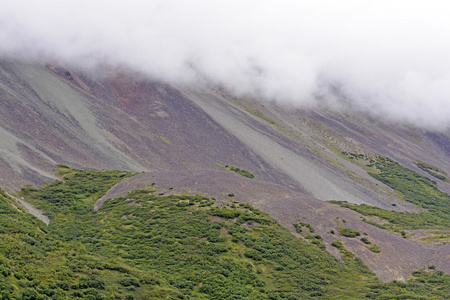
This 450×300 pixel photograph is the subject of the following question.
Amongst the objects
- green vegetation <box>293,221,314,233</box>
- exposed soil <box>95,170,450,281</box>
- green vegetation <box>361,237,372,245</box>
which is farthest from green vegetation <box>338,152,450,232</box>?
green vegetation <box>293,221,314,233</box>

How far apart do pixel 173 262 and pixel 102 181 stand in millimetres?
28480

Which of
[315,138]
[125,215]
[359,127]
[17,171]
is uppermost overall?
[359,127]

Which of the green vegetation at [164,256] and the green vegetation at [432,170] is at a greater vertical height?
the green vegetation at [432,170]

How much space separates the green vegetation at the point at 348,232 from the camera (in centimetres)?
4231

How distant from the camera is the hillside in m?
41.6

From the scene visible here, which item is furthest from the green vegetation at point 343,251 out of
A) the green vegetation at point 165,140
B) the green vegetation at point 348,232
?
the green vegetation at point 165,140

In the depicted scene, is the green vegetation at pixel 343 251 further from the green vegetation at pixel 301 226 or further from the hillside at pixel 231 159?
the green vegetation at pixel 301 226

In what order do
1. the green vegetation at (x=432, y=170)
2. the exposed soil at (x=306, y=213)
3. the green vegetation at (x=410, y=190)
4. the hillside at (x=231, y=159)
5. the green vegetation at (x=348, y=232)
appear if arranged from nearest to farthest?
1. the exposed soil at (x=306, y=213)
2. the hillside at (x=231, y=159)
3. the green vegetation at (x=348, y=232)
4. the green vegetation at (x=410, y=190)
5. the green vegetation at (x=432, y=170)

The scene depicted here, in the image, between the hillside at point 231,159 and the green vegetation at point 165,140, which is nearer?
the hillside at point 231,159

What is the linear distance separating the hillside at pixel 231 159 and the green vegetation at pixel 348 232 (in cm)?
35

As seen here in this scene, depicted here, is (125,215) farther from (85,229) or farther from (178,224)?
(178,224)

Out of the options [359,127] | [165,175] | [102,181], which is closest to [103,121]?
[102,181]

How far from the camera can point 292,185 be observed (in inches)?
3091

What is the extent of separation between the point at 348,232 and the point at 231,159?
4315 cm
